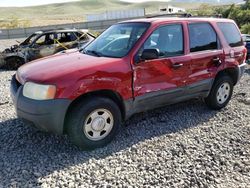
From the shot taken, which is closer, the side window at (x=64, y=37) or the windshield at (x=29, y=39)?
the windshield at (x=29, y=39)

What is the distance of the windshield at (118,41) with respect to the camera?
15.7 feet

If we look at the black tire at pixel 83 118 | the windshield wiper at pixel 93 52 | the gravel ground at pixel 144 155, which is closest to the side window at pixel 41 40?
the gravel ground at pixel 144 155

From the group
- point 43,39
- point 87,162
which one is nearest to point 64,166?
point 87,162

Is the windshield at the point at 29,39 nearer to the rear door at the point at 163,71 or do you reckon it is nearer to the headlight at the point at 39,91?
the rear door at the point at 163,71

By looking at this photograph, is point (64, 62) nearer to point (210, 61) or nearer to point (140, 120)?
point (140, 120)

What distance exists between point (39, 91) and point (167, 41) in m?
2.25

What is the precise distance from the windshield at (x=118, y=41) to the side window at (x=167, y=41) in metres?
0.20

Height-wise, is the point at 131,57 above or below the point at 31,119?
above

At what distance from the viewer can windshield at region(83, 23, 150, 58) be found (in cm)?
480

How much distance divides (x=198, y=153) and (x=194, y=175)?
60cm

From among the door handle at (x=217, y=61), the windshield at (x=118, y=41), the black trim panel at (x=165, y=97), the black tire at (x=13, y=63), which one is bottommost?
the black tire at (x=13, y=63)

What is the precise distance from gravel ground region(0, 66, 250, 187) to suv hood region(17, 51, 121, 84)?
1.05 metres

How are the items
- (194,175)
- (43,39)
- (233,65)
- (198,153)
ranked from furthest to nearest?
(43,39) < (233,65) < (198,153) < (194,175)

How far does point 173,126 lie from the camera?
536 cm
